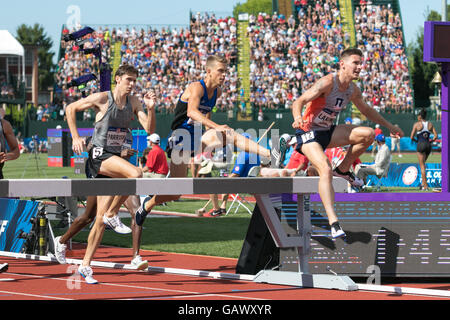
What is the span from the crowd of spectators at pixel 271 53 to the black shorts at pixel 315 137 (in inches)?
1352

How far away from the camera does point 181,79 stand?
150 feet

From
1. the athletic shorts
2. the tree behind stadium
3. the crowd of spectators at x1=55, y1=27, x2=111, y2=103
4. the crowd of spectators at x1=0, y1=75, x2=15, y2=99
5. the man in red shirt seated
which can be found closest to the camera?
the athletic shorts

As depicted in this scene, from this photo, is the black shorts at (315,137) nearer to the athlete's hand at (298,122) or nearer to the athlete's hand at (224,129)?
the athlete's hand at (298,122)

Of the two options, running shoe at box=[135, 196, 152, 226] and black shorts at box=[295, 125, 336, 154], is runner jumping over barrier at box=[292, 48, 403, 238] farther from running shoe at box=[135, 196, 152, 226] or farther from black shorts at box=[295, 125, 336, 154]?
running shoe at box=[135, 196, 152, 226]

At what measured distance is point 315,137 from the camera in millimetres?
8172

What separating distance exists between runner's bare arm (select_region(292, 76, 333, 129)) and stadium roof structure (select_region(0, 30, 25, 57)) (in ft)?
62.0

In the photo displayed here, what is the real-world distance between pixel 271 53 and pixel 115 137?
39.7 meters

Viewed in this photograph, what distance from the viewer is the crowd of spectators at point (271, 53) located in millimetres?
44750

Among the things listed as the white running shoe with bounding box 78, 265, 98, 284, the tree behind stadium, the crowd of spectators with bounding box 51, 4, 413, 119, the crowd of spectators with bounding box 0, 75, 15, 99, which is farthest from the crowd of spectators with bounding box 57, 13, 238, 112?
the tree behind stadium

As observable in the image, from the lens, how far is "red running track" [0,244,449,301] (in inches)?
292

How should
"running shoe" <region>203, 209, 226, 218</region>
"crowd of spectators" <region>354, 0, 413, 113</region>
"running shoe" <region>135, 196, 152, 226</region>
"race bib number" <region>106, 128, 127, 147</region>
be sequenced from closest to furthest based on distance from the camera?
"race bib number" <region>106, 128, 127, 147</region>
"running shoe" <region>135, 196, 152, 226</region>
"running shoe" <region>203, 209, 226, 218</region>
"crowd of spectators" <region>354, 0, 413, 113</region>

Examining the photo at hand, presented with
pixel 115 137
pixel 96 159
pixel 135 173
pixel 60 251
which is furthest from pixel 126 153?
pixel 60 251

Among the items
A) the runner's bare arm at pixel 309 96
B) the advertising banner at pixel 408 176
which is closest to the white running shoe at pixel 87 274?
the runner's bare arm at pixel 309 96
